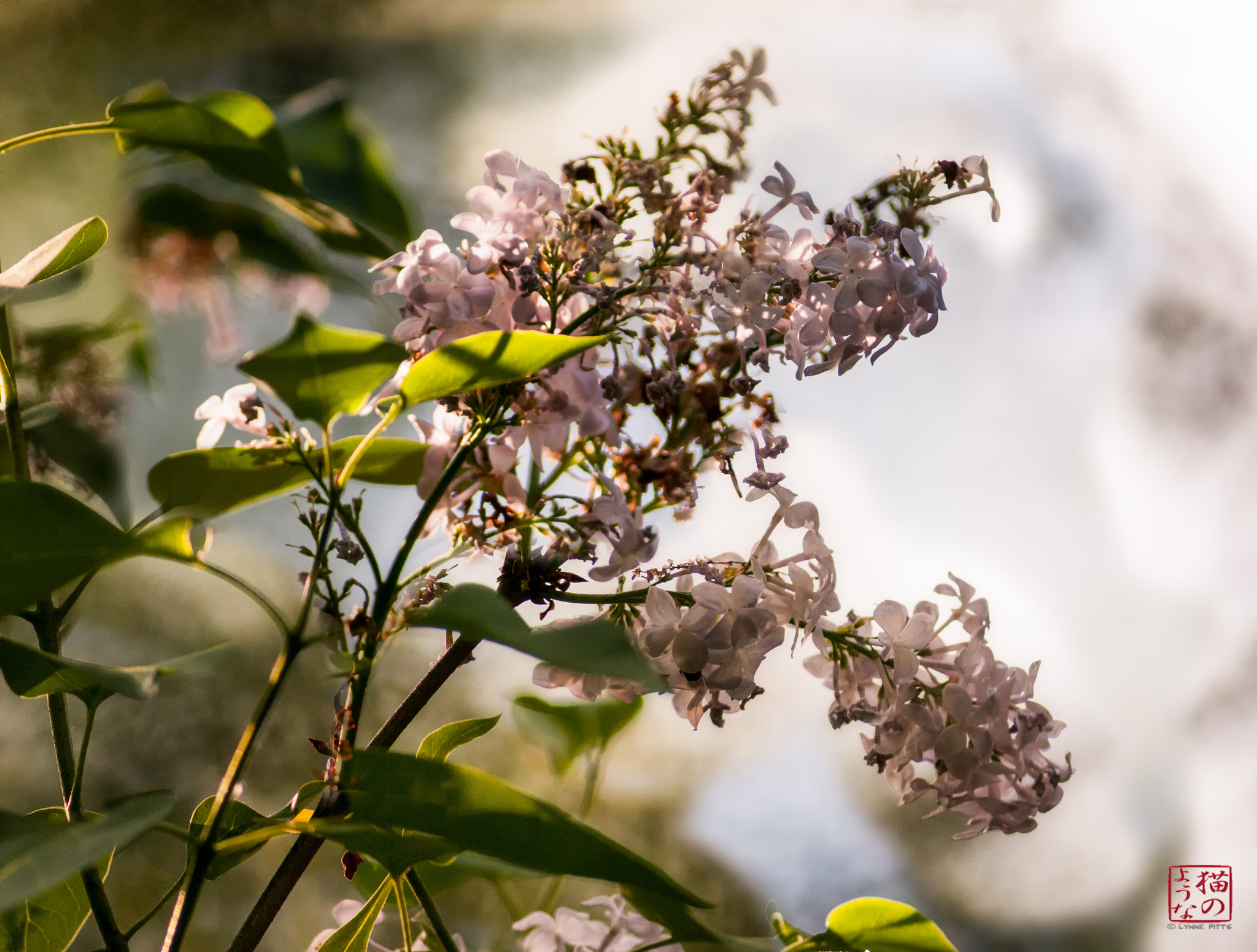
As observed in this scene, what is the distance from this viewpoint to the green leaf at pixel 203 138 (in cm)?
36

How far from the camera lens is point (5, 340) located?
13.6 inches

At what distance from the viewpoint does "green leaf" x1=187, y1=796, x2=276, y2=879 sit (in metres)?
0.28

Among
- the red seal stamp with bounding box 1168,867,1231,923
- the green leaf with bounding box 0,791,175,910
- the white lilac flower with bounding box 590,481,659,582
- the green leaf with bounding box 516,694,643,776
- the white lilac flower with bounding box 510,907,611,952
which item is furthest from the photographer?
the red seal stamp with bounding box 1168,867,1231,923

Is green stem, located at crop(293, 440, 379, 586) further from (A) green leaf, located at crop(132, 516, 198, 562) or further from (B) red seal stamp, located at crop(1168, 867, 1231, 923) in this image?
(B) red seal stamp, located at crop(1168, 867, 1231, 923)

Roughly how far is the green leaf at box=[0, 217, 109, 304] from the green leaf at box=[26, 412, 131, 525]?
16cm

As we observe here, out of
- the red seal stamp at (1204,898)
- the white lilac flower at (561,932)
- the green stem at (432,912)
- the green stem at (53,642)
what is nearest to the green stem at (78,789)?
the green stem at (53,642)

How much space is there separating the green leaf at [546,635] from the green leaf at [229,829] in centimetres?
10

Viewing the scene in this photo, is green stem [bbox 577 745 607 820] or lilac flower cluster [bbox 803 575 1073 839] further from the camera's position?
green stem [bbox 577 745 607 820]

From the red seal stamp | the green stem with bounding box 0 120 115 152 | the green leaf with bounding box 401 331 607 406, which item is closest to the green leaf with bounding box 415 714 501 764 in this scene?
the green leaf with bounding box 401 331 607 406

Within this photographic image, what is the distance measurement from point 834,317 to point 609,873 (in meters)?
0.19

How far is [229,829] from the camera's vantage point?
316 mm

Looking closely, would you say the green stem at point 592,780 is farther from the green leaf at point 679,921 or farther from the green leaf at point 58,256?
the green leaf at point 58,256

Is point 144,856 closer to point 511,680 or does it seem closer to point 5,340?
point 511,680

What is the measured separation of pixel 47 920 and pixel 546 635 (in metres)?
0.27
